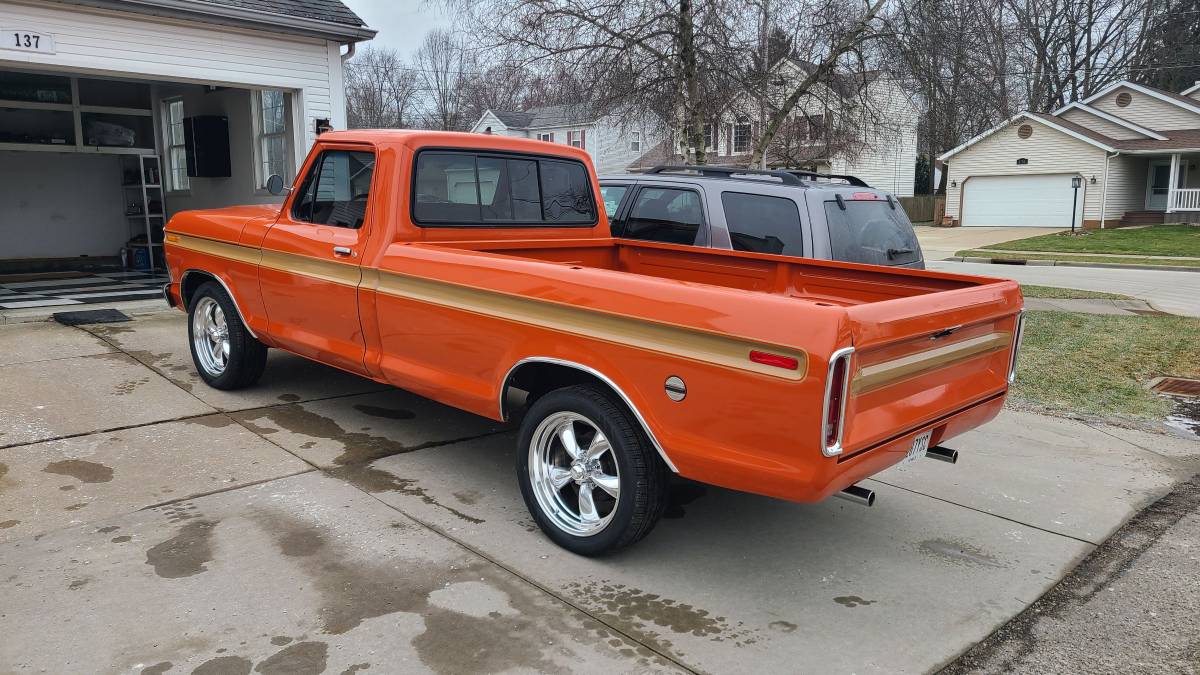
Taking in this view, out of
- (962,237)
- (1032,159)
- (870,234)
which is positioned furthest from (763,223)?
(1032,159)

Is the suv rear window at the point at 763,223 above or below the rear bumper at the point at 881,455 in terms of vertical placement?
above

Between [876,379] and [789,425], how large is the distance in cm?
42

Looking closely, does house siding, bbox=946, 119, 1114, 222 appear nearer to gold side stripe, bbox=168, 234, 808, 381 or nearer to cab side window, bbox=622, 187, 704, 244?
cab side window, bbox=622, 187, 704, 244

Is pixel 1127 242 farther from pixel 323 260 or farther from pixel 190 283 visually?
pixel 323 260

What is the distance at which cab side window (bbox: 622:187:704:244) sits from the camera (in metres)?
6.80

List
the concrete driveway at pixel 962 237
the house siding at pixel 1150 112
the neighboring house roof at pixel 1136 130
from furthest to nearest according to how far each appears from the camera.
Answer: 1. the house siding at pixel 1150 112
2. the neighboring house roof at pixel 1136 130
3. the concrete driveway at pixel 962 237

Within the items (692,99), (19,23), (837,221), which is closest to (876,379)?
(837,221)

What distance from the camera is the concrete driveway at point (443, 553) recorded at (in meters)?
3.20

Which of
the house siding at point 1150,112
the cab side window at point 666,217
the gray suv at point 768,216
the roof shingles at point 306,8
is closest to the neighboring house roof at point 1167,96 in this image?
the house siding at point 1150,112

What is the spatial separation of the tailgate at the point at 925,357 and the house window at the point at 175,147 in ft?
44.2

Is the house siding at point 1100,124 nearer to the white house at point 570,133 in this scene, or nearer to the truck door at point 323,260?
the white house at point 570,133

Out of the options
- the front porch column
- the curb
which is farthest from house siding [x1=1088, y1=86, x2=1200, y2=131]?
the curb

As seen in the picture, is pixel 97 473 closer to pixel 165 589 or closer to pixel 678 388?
pixel 165 589

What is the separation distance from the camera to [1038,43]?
44.7 metres
